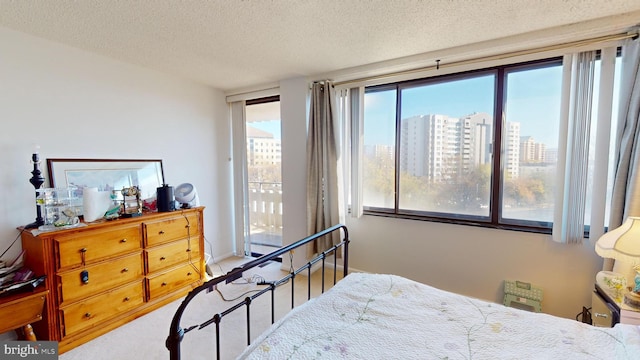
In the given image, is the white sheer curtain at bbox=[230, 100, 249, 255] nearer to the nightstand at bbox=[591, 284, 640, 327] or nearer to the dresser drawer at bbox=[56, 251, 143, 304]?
the dresser drawer at bbox=[56, 251, 143, 304]

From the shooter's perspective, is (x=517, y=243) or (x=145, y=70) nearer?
(x=517, y=243)

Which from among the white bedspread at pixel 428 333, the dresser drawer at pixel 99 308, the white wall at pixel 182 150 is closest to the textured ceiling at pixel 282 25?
the white wall at pixel 182 150

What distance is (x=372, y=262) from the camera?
3051 millimetres

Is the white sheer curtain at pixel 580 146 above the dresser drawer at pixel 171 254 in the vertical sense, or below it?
above

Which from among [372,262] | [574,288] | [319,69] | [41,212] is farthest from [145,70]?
[574,288]

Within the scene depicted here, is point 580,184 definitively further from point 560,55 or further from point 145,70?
point 145,70

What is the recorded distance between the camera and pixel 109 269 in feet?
7.23

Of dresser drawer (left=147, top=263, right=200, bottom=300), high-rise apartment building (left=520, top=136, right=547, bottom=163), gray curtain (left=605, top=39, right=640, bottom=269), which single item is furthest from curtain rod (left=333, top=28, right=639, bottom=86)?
dresser drawer (left=147, top=263, right=200, bottom=300)

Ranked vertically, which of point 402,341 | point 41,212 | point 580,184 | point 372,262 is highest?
point 580,184

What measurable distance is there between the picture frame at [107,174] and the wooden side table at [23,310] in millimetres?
902

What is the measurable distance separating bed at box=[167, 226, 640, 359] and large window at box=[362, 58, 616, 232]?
54.7 inches

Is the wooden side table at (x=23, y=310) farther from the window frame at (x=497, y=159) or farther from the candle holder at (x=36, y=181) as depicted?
the window frame at (x=497, y=159)

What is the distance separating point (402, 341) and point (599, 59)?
2.53 metres

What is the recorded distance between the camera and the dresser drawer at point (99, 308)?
1.97 meters
